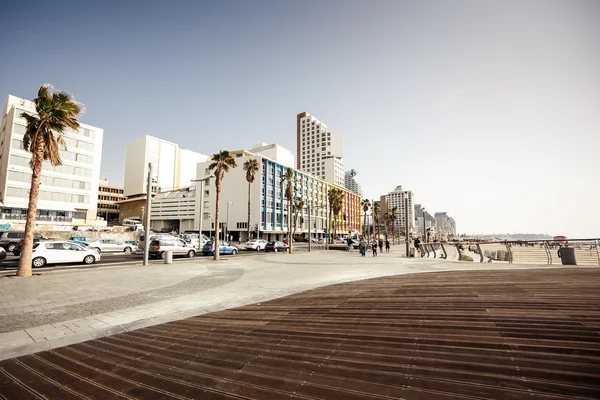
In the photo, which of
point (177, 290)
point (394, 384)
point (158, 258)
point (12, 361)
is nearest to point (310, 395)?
point (394, 384)

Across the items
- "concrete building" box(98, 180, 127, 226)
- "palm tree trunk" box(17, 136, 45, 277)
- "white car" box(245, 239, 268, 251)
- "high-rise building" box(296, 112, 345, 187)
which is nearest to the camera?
"palm tree trunk" box(17, 136, 45, 277)

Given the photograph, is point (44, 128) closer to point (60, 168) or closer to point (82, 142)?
point (60, 168)

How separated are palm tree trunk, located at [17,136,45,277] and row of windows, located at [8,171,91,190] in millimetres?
53113

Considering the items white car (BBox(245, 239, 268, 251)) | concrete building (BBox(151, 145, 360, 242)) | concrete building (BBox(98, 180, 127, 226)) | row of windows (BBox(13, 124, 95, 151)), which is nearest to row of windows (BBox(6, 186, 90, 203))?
row of windows (BBox(13, 124, 95, 151))

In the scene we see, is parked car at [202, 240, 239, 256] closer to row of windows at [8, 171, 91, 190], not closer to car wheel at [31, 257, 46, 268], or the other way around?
car wheel at [31, 257, 46, 268]

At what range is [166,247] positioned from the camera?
24719mm

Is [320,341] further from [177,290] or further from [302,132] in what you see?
[302,132]

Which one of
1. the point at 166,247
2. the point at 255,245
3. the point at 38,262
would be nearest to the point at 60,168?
the point at 255,245

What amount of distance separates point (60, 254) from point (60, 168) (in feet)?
168

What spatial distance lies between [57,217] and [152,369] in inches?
2733

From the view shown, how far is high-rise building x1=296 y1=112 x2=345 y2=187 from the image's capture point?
130500 mm

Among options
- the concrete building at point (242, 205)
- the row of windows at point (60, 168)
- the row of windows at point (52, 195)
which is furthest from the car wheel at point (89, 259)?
the row of windows at point (52, 195)

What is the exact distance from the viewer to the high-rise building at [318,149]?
130 metres

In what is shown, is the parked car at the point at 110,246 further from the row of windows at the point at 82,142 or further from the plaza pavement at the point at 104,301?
the row of windows at the point at 82,142
